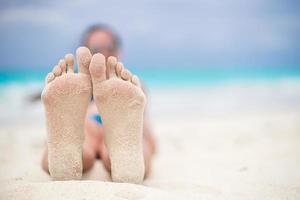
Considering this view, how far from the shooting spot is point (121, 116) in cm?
105

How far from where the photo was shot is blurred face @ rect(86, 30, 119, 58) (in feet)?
4.97

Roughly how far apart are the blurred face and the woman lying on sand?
47 centimetres

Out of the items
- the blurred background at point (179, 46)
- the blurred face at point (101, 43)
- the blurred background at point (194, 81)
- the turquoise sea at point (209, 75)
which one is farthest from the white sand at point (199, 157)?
the turquoise sea at point (209, 75)

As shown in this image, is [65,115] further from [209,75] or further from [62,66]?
[209,75]

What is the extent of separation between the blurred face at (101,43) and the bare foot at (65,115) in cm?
49

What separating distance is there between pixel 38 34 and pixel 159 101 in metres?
1.75

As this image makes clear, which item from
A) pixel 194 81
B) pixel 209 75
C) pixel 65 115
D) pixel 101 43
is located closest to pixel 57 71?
pixel 65 115

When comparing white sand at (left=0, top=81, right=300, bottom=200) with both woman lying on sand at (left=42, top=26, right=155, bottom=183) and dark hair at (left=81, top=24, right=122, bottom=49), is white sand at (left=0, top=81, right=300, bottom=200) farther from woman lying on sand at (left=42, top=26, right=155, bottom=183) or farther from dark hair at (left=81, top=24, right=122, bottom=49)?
dark hair at (left=81, top=24, right=122, bottom=49)

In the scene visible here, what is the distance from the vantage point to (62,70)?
1.04 meters

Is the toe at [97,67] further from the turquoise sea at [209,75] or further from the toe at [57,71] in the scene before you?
the turquoise sea at [209,75]

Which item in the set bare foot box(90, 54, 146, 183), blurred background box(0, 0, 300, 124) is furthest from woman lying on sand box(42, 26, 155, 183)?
blurred background box(0, 0, 300, 124)

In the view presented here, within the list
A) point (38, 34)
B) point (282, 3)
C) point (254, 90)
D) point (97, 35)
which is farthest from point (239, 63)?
point (97, 35)

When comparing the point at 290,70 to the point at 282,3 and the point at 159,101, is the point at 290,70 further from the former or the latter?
the point at 282,3

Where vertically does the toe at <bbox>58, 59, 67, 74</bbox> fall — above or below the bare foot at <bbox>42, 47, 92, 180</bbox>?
above
